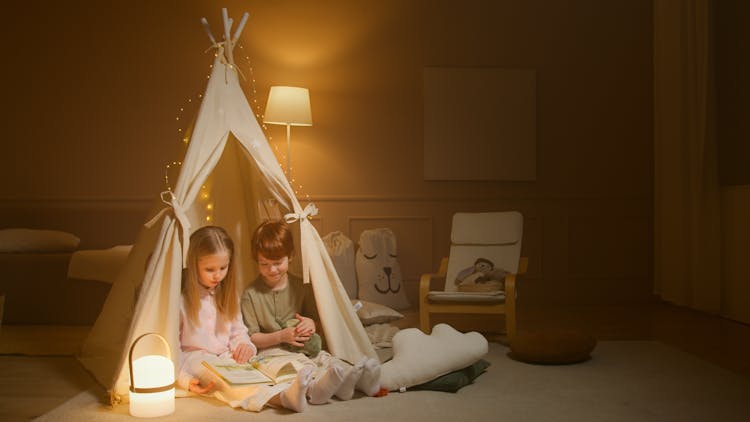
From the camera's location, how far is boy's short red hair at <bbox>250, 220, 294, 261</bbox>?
128 inches

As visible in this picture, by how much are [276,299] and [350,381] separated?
0.67 meters

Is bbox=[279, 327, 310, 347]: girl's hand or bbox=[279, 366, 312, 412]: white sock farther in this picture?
bbox=[279, 327, 310, 347]: girl's hand

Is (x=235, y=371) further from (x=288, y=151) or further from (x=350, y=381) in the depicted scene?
(x=288, y=151)

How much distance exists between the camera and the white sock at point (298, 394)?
2.74 metres

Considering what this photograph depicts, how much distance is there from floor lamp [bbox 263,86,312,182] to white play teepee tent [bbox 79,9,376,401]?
5.08 ft

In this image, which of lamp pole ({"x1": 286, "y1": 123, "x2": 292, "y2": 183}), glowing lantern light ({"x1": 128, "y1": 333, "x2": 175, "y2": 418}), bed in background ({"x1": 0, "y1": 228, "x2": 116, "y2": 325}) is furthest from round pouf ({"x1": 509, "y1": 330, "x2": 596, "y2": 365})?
bed in background ({"x1": 0, "y1": 228, "x2": 116, "y2": 325})

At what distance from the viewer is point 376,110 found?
19.6ft

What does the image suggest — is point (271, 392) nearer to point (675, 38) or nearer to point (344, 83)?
point (344, 83)

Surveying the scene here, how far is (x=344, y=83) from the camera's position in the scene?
5.99 metres

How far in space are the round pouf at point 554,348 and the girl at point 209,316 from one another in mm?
1361

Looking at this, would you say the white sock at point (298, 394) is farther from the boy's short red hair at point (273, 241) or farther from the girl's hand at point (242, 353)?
the boy's short red hair at point (273, 241)

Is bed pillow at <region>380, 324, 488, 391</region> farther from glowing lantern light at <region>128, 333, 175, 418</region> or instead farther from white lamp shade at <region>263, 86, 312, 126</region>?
white lamp shade at <region>263, 86, 312, 126</region>

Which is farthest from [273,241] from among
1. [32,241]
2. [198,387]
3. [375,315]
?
[32,241]

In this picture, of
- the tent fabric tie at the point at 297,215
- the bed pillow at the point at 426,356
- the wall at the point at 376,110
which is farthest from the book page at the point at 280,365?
the wall at the point at 376,110
